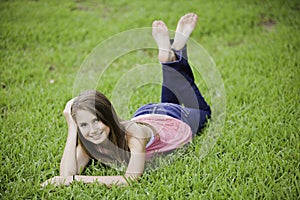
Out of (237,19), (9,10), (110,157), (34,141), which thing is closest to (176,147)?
(110,157)

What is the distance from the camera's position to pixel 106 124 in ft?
6.18

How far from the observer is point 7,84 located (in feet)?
9.91

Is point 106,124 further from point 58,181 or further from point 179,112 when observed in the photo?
point 179,112

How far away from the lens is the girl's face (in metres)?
1.83

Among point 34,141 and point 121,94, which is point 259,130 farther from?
point 34,141

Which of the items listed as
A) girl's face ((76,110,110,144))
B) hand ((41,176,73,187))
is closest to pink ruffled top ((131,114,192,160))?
girl's face ((76,110,110,144))

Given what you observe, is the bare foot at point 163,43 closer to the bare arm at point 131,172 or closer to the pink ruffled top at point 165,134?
the pink ruffled top at point 165,134

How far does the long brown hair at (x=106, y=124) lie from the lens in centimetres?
182

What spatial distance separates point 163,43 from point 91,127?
844 mm

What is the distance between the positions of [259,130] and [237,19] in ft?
7.29

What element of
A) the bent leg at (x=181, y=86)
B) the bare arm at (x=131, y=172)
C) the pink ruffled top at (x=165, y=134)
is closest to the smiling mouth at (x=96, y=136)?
the bare arm at (x=131, y=172)

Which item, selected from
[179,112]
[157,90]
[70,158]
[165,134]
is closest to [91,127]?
[70,158]

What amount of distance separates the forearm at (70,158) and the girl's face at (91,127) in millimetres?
148

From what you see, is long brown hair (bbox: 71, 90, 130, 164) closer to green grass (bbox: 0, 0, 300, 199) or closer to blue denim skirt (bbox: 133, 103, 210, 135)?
green grass (bbox: 0, 0, 300, 199)
